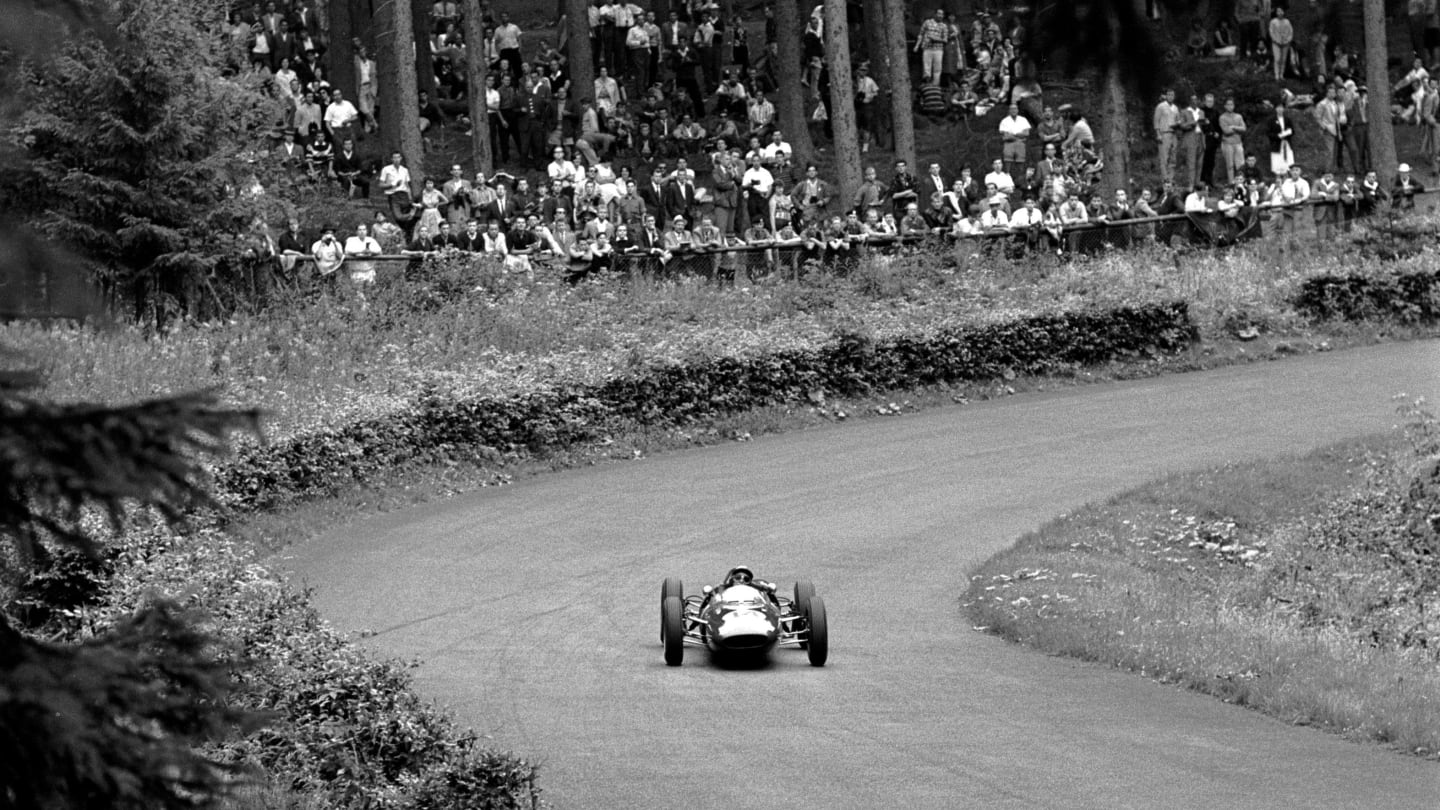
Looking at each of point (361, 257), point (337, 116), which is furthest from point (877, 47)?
point (361, 257)

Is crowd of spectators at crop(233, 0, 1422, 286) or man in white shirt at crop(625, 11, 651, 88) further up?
man in white shirt at crop(625, 11, 651, 88)

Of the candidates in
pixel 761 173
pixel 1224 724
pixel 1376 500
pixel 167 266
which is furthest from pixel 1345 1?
pixel 761 173

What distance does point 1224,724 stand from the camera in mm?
14633

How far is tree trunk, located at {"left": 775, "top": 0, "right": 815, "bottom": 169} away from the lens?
42.6 m

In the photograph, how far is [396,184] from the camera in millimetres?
36031

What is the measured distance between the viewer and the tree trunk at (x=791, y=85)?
140 feet

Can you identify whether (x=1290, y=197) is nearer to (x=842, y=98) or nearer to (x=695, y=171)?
(x=842, y=98)

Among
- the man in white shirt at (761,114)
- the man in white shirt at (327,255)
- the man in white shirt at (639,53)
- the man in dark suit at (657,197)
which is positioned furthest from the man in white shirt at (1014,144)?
the man in white shirt at (639,53)

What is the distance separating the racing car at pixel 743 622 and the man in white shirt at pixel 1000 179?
60.3ft

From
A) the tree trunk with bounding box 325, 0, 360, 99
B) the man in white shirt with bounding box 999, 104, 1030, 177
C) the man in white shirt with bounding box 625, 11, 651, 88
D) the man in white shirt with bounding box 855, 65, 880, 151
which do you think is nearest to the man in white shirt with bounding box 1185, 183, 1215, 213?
the man in white shirt with bounding box 999, 104, 1030, 177

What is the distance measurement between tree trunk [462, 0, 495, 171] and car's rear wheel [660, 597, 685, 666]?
85.6 feet

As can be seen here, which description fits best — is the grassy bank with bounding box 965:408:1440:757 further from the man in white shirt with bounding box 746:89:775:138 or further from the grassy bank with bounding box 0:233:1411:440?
the man in white shirt with bounding box 746:89:775:138

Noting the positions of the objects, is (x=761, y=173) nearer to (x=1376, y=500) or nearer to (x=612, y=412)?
(x=612, y=412)

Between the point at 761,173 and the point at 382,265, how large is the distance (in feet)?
27.9
